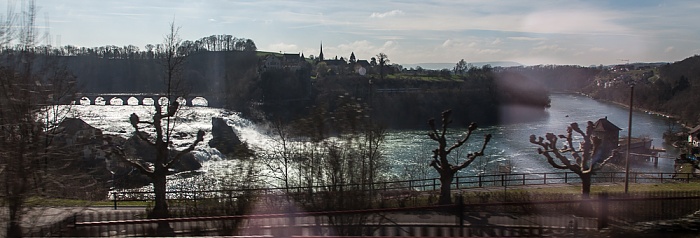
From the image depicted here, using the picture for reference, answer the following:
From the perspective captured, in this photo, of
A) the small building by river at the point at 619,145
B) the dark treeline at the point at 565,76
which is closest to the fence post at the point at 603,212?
the small building by river at the point at 619,145

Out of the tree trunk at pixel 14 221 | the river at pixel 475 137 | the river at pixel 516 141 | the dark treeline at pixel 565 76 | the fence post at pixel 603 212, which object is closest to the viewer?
the tree trunk at pixel 14 221

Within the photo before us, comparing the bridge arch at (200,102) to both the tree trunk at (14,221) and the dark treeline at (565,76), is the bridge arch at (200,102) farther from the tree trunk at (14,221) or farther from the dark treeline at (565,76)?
the tree trunk at (14,221)

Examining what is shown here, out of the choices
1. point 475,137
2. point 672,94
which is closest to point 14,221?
point 475,137

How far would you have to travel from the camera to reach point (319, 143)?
820cm

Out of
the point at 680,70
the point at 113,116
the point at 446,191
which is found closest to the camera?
the point at 446,191

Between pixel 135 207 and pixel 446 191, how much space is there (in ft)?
21.4

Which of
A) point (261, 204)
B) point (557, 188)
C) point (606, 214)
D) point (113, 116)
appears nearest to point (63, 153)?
point (261, 204)

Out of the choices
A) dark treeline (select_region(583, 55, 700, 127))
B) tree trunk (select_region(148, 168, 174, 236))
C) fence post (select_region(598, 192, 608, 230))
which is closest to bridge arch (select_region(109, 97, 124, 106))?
dark treeline (select_region(583, 55, 700, 127))

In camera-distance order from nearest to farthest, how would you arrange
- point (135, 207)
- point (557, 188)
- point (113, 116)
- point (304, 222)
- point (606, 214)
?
point (606, 214), point (304, 222), point (135, 207), point (557, 188), point (113, 116)

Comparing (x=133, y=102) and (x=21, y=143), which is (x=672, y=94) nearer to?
(x=21, y=143)

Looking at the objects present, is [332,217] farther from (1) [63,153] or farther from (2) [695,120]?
(2) [695,120]

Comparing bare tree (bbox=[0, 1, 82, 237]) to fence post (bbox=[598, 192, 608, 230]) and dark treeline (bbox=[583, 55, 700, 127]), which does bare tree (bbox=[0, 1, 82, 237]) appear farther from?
dark treeline (bbox=[583, 55, 700, 127])

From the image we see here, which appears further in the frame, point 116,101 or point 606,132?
point 116,101

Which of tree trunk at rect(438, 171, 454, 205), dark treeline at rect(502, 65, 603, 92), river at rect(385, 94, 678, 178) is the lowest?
river at rect(385, 94, 678, 178)
